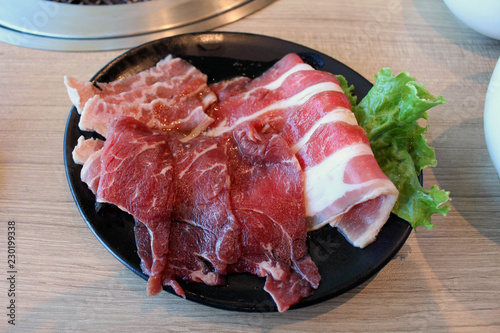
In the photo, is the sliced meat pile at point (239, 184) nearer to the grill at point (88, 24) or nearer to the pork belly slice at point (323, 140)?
the pork belly slice at point (323, 140)

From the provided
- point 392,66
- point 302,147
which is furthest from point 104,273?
point 392,66

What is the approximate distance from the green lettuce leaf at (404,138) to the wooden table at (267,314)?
34 cm

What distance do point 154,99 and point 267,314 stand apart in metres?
1.36

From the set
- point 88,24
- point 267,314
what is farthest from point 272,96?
point 88,24

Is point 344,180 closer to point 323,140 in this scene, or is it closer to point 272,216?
point 323,140

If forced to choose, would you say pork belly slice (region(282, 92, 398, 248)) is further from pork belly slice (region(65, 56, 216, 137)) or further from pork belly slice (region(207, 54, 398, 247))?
pork belly slice (region(65, 56, 216, 137))

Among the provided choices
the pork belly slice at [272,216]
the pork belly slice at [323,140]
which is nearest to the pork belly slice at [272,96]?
the pork belly slice at [323,140]

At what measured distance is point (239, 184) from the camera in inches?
69.9

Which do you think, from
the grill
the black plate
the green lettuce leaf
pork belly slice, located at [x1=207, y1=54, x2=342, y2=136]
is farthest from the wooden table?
pork belly slice, located at [x1=207, y1=54, x2=342, y2=136]

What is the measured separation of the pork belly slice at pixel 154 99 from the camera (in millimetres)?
1904

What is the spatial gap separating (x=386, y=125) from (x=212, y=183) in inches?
37.7

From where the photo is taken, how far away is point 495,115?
1.87 metres

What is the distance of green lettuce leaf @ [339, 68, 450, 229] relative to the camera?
5.56 ft

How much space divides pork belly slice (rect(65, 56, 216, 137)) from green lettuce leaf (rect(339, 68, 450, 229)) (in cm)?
94
